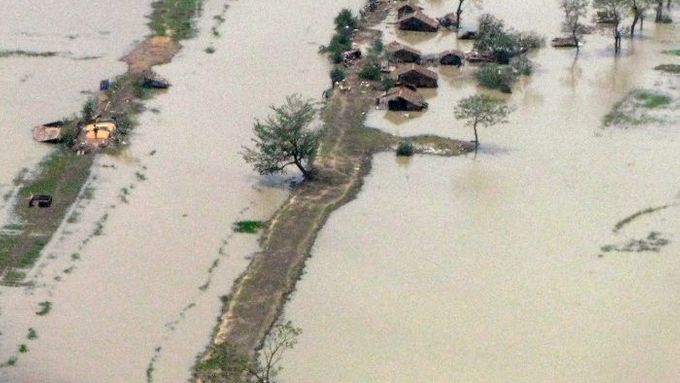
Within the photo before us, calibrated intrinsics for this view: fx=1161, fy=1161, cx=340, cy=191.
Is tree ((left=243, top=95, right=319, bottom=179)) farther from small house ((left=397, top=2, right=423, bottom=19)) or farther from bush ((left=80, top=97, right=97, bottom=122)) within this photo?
small house ((left=397, top=2, right=423, bottom=19))

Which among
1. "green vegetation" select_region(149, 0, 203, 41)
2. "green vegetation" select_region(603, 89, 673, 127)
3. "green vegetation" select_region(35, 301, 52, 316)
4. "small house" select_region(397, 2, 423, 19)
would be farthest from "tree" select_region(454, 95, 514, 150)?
"green vegetation" select_region(35, 301, 52, 316)

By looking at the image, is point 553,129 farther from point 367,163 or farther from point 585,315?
point 585,315

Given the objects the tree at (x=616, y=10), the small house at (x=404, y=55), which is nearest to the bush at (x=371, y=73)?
the small house at (x=404, y=55)

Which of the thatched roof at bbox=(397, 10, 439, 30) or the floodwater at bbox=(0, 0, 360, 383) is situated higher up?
the thatched roof at bbox=(397, 10, 439, 30)

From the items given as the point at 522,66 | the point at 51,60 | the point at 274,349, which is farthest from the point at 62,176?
the point at 522,66

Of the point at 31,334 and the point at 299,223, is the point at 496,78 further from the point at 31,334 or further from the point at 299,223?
the point at 31,334

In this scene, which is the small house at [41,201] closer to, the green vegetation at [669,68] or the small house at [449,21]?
the small house at [449,21]

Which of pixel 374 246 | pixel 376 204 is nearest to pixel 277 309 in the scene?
pixel 374 246
